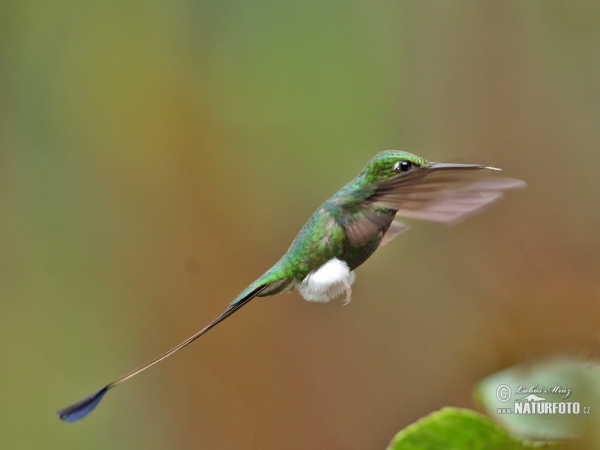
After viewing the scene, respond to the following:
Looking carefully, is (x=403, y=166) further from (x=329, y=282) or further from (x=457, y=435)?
(x=457, y=435)

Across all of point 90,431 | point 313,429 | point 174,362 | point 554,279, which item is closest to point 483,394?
point 554,279

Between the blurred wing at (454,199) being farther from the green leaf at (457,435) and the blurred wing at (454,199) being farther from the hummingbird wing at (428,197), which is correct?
the green leaf at (457,435)

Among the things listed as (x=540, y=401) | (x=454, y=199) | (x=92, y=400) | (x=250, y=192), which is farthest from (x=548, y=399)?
(x=250, y=192)

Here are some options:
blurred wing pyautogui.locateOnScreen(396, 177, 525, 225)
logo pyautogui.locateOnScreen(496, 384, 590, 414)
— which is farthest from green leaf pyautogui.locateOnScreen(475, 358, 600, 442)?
blurred wing pyautogui.locateOnScreen(396, 177, 525, 225)

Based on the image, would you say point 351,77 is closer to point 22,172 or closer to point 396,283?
point 396,283

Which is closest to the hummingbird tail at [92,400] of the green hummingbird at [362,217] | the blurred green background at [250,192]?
the green hummingbird at [362,217]
